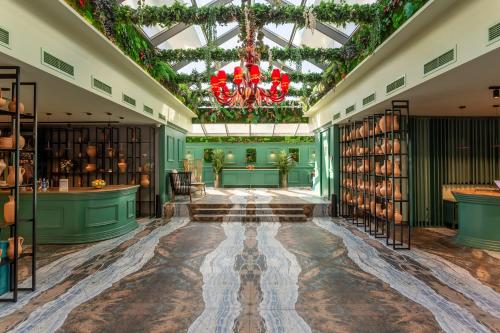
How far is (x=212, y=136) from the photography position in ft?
46.1

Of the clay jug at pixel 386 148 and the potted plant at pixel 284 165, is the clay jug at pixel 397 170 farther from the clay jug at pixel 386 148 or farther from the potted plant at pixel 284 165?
the potted plant at pixel 284 165

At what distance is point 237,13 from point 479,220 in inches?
214

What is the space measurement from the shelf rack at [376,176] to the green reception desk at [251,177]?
5.39m

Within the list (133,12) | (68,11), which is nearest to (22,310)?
(68,11)

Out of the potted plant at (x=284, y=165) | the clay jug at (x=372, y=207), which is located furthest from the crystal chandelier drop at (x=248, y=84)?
the potted plant at (x=284, y=165)

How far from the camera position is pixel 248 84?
493 centimetres

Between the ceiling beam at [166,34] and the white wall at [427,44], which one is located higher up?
the ceiling beam at [166,34]

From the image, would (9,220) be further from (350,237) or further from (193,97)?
(193,97)

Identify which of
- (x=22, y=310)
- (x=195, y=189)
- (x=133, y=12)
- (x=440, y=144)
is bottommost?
(x=22, y=310)

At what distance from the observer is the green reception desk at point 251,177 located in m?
13.4

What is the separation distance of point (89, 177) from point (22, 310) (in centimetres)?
584

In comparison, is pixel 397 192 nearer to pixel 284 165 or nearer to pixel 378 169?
pixel 378 169

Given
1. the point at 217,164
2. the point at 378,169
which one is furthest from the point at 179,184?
the point at 378,169

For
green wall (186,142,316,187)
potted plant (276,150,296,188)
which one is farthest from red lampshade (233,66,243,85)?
green wall (186,142,316,187)
